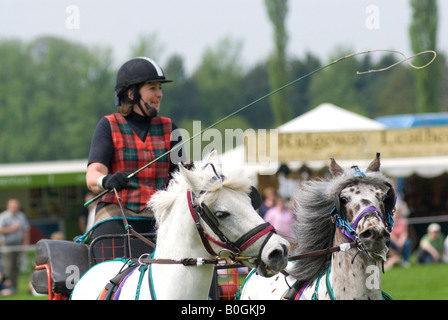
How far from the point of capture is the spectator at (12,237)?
16.8m

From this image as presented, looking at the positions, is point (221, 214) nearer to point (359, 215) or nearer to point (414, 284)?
point (359, 215)

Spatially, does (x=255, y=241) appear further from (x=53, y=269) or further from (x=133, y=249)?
(x=53, y=269)

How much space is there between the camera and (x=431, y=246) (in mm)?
18953

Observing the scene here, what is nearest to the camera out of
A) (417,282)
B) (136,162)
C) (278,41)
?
(136,162)

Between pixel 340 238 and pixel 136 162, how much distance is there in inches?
63.0

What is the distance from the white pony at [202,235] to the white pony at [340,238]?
111 centimetres

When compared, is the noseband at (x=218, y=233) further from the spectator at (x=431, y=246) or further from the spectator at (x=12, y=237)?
the spectator at (x=431, y=246)

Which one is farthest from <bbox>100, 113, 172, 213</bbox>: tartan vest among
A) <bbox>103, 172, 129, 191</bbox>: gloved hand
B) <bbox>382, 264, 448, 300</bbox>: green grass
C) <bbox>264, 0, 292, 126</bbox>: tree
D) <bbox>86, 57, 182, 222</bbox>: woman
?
<bbox>264, 0, 292, 126</bbox>: tree

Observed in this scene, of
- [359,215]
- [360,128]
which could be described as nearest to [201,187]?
[359,215]

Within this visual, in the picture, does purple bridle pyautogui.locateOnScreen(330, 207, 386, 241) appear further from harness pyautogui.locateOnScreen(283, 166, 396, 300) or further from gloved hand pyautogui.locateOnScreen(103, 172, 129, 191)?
gloved hand pyautogui.locateOnScreen(103, 172, 129, 191)

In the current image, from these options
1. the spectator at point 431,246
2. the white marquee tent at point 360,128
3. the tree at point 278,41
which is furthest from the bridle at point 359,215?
the tree at point 278,41

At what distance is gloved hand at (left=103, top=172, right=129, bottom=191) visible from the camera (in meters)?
5.26

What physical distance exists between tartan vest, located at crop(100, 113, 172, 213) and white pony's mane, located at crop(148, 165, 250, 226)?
2.90 feet

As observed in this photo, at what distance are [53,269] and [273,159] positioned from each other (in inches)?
569
